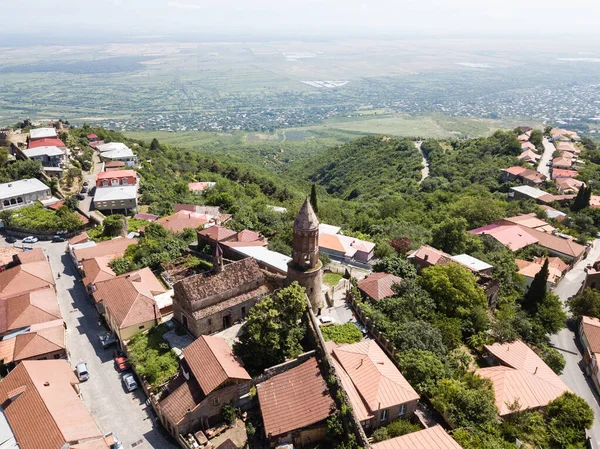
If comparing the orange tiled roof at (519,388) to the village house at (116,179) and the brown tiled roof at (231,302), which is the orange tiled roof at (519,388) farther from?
the village house at (116,179)

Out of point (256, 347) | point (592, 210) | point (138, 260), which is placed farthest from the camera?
point (592, 210)

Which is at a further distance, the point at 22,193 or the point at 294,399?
the point at 22,193

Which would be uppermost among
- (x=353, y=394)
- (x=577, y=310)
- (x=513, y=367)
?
(x=353, y=394)

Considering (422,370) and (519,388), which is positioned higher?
(422,370)

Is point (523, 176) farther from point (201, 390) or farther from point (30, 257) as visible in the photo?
point (30, 257)

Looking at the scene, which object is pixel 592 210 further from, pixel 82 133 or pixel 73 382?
pixel 82 133

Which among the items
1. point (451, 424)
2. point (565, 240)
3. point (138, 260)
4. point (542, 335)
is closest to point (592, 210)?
point (565, 240)

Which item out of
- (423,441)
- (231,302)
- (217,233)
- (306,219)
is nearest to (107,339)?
(231,302)
